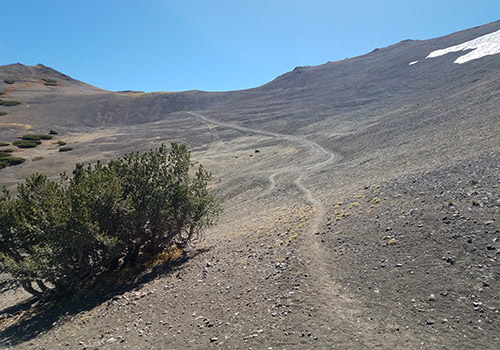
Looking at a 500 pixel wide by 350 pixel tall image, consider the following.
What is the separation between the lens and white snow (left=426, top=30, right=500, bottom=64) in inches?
2680

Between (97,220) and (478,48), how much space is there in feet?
293

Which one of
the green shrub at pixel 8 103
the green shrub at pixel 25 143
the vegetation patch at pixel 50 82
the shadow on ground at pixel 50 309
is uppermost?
the vegetation patch at pixel 50 82

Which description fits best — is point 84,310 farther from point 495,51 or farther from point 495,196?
point 495,51

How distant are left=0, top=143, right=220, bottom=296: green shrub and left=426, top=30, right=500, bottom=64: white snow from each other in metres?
74.0

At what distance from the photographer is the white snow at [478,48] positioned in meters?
68.1

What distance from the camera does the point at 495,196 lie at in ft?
39.7

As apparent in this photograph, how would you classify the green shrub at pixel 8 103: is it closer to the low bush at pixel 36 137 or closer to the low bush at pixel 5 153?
the low bush at pixel 36 137

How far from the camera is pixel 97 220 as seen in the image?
1460cm

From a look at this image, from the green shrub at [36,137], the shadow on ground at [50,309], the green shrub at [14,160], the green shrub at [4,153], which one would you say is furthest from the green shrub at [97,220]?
the green shrub at [36,137]

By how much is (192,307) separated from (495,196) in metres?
11.7

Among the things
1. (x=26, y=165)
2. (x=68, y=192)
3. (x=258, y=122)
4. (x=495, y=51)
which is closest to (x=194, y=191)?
(x=68, y=192)

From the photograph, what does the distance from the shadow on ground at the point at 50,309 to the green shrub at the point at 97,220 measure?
32.3 inches

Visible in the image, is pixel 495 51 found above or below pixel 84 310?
above

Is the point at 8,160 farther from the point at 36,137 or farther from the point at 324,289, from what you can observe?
the point at 324,289
